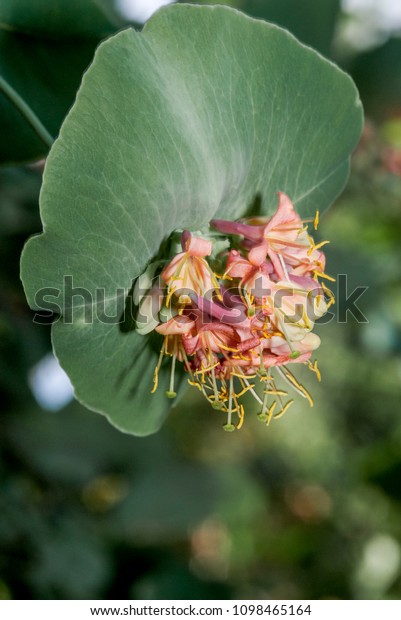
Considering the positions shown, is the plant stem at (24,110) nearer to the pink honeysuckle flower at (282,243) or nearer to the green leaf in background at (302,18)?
the pink honeysuckle flower at (282,243)

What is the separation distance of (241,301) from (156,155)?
0.51 feet

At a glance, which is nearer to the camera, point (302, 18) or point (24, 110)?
point (24, 110)

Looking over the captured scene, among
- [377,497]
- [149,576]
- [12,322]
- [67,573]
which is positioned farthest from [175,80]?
[377,497]

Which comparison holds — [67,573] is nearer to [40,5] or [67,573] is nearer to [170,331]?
[170,331]

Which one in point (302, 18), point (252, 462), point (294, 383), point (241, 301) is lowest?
point (252, 462)

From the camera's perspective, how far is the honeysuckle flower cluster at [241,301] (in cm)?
65

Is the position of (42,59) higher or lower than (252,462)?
higher

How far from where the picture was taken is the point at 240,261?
25.9 inches

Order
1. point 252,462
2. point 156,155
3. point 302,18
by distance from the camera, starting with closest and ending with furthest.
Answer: point 156,155
point 302,18
point 252,462

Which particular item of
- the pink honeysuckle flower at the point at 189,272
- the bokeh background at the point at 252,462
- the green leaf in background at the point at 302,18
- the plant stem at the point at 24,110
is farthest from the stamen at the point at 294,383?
the green leaf in background at the point at 302,18

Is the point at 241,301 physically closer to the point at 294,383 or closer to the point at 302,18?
the point at 294,383

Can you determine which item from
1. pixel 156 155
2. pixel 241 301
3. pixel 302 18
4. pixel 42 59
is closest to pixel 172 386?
pixel 241 301

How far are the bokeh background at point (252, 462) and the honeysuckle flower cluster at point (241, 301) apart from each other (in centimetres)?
51

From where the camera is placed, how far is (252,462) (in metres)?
3.08
